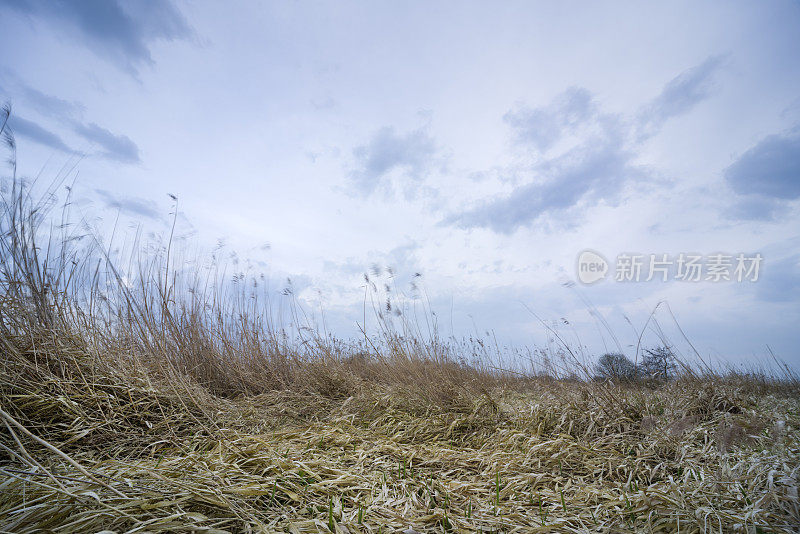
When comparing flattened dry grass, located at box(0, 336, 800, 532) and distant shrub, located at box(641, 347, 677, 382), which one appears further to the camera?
distant shrub, located at box(641, 347, 677, 382)

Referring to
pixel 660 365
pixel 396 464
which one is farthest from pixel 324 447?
pixel 660 365

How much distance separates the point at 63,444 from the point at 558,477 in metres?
2.61

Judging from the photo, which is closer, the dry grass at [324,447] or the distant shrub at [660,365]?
the dry grass at [324,447]

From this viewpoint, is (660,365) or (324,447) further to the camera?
(660,365)

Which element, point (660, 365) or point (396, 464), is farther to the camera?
point (660, 365)

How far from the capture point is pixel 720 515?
1.38 m

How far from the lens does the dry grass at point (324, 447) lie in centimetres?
130

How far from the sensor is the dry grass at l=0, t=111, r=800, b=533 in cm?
130

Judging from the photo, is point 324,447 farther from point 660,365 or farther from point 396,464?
point 660,365

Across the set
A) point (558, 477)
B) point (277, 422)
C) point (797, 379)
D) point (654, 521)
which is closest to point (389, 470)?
point (558, 477)

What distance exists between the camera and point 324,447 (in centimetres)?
223

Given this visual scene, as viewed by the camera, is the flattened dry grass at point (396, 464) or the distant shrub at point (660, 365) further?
the distant shrub at point (660, 365)

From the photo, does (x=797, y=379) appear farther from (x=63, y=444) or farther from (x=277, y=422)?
(x=63, y=444)

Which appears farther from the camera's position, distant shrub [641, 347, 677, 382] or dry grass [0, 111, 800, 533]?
distant shrub [641, 347, 677, 382]
